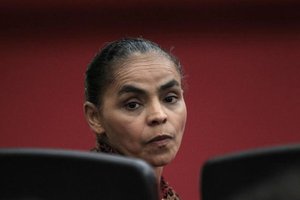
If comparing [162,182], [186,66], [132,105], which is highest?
[186,66]

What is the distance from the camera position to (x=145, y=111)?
0.88 metres

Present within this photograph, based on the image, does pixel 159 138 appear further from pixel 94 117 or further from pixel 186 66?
pixel 186 66

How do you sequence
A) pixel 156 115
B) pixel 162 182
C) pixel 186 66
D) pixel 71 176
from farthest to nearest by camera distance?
1. pixel 186 66
2. pixel 162 182
3. pixel 156 115
4. pixel 71 176

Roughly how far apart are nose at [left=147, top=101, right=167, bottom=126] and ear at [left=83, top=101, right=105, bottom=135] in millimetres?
93

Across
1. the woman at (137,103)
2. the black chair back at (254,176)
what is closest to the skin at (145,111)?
the woman at (137,103)

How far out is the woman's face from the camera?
0.87 m

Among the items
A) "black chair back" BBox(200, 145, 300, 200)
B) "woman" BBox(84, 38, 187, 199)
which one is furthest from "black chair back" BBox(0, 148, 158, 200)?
"woman" BBox(84, 38, 187, 199)

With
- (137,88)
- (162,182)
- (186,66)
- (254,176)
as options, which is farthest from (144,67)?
(186,66)

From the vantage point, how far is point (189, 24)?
1.74m

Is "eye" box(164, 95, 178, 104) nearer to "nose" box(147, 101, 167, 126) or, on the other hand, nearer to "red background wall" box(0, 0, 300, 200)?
"nose" box(147, 101, 167, 126)

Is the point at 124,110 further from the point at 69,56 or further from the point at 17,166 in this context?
the point at 69,56

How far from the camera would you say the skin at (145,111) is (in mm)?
872

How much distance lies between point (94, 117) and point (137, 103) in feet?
0.30

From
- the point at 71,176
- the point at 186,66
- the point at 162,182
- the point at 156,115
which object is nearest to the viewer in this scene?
the point at 71,176
